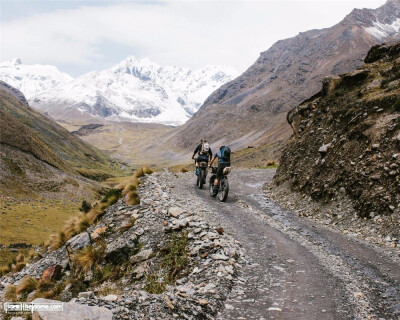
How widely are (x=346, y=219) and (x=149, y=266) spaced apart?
8.34m

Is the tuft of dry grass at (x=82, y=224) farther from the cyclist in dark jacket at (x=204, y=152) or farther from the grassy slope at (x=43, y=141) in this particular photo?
the grassy slope at (x=43, y=141)

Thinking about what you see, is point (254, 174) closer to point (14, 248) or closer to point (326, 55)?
point (14, 248)

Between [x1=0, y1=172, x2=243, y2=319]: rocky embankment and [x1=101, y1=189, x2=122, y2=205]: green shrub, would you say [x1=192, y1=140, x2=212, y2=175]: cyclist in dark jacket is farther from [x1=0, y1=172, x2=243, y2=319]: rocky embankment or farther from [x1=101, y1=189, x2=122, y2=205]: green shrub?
[x1=101, y1=189, x2=122, y2=205]: green shrub

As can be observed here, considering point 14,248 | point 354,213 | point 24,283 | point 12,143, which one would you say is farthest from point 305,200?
point 12,143

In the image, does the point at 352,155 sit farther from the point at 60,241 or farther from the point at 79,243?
the point at 60,241

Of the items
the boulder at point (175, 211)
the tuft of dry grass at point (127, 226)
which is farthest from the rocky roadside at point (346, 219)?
the tuft of dry grass at point (127, 226)

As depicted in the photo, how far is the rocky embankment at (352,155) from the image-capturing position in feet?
43.0

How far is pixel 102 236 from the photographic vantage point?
47.9 feet

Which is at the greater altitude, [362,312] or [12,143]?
[12,143]

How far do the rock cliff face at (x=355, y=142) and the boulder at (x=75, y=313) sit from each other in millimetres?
Result: 10601

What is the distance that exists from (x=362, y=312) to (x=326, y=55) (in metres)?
208

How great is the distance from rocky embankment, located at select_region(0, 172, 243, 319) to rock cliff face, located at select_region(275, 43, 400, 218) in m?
6.37

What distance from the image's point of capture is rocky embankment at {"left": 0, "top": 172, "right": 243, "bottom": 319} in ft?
22.7

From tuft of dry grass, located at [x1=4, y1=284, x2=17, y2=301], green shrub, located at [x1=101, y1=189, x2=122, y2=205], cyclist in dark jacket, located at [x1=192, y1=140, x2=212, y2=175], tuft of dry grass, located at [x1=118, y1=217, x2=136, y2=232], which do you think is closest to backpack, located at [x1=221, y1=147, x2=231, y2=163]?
cyclist in dark jacket, located at [x1=192, y1=140, x2=212, y2=175]
